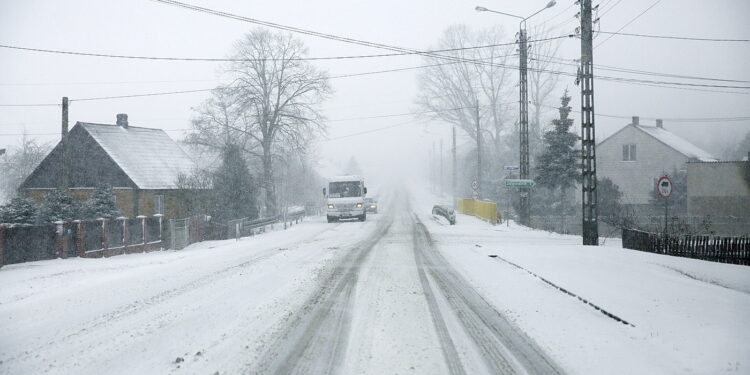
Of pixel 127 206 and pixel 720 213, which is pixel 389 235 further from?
pixel 720 213

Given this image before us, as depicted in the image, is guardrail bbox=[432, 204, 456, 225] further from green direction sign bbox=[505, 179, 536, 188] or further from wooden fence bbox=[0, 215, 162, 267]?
wooden fence bbox=[0, 215, 162, 267]

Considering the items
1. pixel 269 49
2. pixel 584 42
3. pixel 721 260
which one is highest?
pixel 269 49

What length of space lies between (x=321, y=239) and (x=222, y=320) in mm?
13119

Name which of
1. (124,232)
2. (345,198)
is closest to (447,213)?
(345,198)

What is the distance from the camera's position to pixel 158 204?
108 ft

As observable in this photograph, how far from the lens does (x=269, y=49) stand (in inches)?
1471

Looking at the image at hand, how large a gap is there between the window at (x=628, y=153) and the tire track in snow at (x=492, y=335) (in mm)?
42013

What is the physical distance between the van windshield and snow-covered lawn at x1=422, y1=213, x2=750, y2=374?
59.9 feet

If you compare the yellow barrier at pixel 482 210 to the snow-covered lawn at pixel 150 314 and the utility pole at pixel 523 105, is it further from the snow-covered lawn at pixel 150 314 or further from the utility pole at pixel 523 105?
the snow-covered lawn at pixel 150 314

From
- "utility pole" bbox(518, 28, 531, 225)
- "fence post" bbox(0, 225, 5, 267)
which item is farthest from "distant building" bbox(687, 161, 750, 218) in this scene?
"fence post" bbox(0, 225, 5, 267)

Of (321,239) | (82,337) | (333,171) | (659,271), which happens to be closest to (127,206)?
(321,239)

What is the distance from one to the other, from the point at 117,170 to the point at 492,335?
99.0ft

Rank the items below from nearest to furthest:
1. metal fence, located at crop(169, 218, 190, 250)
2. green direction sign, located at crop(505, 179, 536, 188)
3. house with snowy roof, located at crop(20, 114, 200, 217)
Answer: metal fence, located at crop(169, 218, 190, 250) < green direction sign, located at crop(505, 179, 536, 188) < house with snowy roof, located at crop(20, 114, 200, 217)

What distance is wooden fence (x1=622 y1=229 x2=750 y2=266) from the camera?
1599 centimetres
